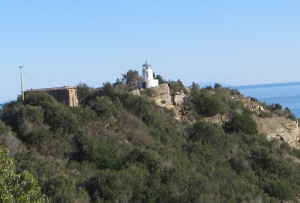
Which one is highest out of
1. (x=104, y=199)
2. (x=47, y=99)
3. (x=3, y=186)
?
(x=47, y=99)

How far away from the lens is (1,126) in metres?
A: 21.7

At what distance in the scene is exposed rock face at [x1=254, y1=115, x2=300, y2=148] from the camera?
1237 inches

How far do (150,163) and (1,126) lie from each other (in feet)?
21.4

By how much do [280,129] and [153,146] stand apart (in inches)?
457

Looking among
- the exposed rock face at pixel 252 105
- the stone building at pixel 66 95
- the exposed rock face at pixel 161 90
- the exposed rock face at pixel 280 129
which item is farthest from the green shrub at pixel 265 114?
the stone building at pixel 66 95

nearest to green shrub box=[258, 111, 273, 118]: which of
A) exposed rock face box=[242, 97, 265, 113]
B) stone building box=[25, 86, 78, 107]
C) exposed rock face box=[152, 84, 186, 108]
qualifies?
exposed rock face box=[242, 97, 265, 113]

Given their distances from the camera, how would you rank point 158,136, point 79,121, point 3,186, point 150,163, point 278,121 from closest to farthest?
point 3,186, point 150,163, point 79,121, point 158,136, point 278,121

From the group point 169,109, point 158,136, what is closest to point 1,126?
point 158,136

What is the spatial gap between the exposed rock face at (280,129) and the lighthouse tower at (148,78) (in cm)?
676

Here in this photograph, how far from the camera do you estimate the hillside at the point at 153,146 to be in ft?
59.7

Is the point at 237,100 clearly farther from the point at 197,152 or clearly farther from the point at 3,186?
the point at 3,186

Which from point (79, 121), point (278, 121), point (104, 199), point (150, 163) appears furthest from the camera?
point (278, 121)

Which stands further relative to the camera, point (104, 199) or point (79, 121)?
point (79, 121)

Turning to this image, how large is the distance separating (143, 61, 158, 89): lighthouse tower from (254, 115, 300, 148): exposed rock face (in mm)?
6755
